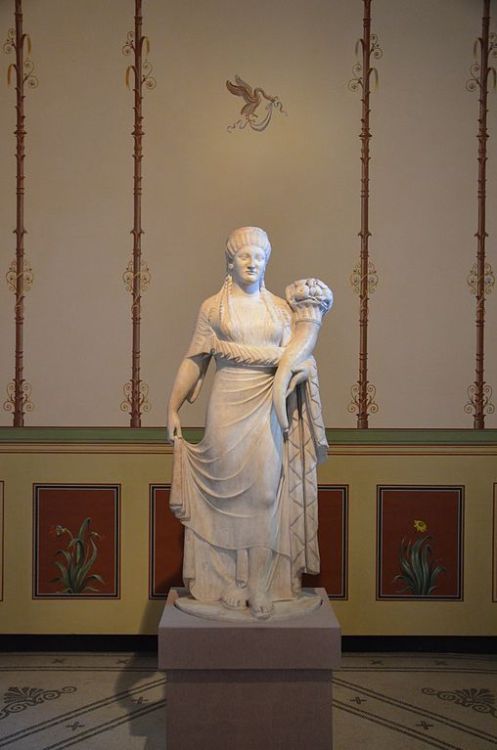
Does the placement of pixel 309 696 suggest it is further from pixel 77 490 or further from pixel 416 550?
pixel 77 490

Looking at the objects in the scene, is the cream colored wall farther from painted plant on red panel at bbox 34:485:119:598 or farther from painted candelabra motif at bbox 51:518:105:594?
painted candelabra motif at bbox 51:518:105:594

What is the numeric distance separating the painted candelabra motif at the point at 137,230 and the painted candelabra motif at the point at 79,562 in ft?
2.07

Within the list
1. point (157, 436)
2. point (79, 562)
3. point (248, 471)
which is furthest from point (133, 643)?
point (248, 471)

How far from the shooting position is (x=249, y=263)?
2.79 meters

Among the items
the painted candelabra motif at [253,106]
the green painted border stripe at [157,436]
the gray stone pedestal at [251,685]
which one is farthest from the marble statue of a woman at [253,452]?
the painted candelabra motif at [253,106]

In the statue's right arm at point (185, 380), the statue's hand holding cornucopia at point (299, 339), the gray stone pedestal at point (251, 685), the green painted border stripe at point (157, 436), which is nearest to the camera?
the gray stone pedestal at point (251, 685)

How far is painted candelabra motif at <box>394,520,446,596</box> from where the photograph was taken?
4000mm

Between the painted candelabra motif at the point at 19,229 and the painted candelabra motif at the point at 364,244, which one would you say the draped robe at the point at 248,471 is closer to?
the painted candelabra motif at the point at 364,244

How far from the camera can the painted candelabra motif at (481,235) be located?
401 cm

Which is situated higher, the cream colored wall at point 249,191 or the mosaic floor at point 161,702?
the cream colored wall at point 249,191

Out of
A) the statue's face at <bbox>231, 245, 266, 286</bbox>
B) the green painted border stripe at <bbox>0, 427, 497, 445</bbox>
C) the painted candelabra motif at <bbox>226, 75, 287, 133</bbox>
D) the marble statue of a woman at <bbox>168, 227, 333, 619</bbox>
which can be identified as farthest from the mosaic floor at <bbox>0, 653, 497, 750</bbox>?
the painted candelabra motif at <bbox>226, 75, 287, 133</bbox>

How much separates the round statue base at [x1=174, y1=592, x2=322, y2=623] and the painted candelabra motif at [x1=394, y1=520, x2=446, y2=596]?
1.28 meters

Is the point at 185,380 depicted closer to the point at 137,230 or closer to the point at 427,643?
the point at 137,230

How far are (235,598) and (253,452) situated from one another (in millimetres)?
535
